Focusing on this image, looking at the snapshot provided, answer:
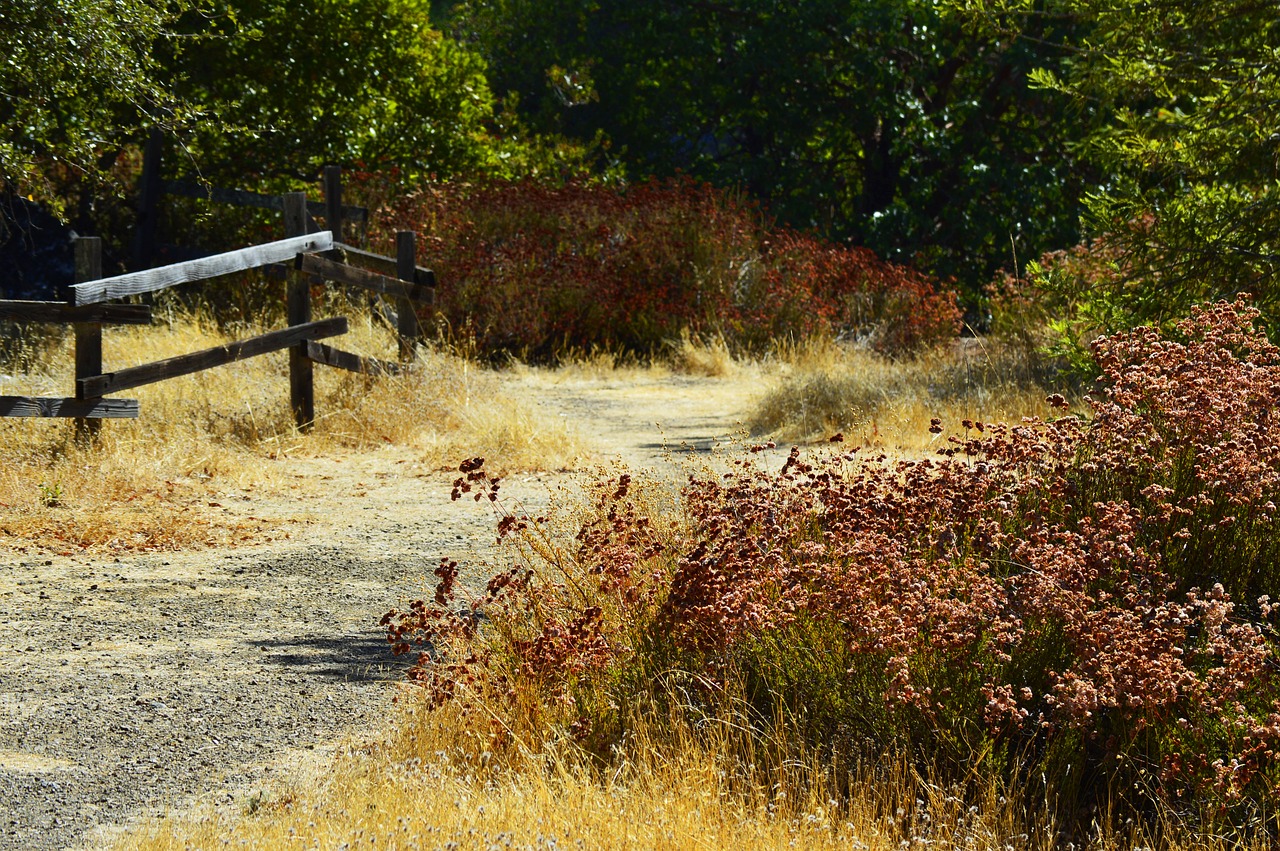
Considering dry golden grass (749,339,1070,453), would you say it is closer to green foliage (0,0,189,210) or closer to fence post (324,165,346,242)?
fence post (324,165,346,242)

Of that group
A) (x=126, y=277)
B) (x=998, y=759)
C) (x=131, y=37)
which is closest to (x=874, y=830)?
(x=998, y=759)

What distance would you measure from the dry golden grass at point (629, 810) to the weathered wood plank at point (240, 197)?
9678 millimetres

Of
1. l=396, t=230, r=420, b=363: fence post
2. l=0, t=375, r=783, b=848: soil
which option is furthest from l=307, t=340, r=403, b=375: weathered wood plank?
l=0, t=375, r=783, b=848: soil

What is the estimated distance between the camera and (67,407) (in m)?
8.55

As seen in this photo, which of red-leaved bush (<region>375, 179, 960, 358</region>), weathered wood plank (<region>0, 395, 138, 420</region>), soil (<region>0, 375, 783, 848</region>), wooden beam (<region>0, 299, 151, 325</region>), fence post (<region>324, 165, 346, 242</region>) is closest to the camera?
soil (<region>0, 375, 783, 848</region>)

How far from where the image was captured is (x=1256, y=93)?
8711 mm

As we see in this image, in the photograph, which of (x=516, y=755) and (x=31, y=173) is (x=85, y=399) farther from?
(x=516, y=755)

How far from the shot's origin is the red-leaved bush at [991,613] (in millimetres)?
3678

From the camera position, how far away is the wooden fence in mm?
8477

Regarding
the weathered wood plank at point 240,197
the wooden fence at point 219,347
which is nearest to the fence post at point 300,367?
the wooden fence at point 219,347

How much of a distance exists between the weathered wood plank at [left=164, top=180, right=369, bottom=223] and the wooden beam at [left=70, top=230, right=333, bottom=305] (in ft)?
10.2

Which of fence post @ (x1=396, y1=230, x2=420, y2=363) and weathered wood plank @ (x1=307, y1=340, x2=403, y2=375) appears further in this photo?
fence post @ (x1=396, y1=230, x2=420, y2=363)

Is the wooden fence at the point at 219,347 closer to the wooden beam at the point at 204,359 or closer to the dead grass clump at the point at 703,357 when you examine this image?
the wooden beam at the point at 204,359

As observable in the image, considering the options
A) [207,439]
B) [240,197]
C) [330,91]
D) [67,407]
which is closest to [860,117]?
[330,91]
